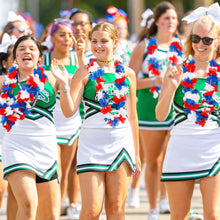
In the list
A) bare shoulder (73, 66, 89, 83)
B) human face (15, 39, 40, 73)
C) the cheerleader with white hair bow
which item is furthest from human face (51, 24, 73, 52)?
the cheerleader with white hair bow

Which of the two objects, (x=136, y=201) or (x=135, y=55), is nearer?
(x=135, y=55)

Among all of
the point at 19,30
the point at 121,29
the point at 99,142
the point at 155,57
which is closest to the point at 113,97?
the point at 99,142

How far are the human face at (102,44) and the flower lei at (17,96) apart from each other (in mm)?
513

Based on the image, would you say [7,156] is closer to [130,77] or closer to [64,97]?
[64,97]

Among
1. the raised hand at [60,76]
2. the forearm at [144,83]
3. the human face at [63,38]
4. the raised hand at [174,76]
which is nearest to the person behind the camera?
the raised hand at [174,76]

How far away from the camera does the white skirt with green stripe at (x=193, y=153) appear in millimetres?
5406

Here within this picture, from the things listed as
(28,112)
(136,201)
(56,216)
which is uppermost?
(28,112)

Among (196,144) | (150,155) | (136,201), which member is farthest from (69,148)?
(196,144)

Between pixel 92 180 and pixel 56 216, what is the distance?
22.3 inches

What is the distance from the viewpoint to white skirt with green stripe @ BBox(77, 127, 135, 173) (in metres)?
5.52

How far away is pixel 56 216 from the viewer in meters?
5.77

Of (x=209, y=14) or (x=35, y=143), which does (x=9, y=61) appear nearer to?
(x=35, y=143)

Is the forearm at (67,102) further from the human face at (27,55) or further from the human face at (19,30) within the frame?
the human face at (19,30)

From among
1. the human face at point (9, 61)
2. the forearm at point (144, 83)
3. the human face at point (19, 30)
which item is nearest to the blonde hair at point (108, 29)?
the human face at point (9, 61)
